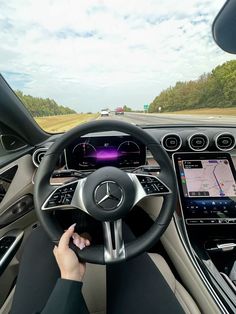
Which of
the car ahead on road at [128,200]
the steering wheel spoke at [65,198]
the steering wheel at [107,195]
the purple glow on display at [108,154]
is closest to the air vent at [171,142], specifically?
the car ahead on road at [128,200]

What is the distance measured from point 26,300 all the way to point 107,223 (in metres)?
0.44

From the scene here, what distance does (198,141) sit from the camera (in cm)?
260

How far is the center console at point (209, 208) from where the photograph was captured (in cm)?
153

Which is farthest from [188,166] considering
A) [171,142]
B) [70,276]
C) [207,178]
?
[70,276]

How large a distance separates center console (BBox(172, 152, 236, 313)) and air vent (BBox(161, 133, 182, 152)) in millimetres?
606

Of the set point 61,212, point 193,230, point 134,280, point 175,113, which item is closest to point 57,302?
point 134,280

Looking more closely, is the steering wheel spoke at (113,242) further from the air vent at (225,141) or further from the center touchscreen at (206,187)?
the air vent at (225,141)

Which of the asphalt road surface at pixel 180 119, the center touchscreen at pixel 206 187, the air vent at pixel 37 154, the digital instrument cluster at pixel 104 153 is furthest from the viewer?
the asphalt road surface at pixel 180 119

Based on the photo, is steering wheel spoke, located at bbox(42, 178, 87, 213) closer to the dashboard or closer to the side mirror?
the dashboard

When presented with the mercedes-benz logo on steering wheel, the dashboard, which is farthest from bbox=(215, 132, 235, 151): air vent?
the mercedes-benz logo on steering wheel

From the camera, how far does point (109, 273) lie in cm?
130

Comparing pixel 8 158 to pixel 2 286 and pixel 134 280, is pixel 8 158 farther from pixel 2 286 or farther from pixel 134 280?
pixel 134 280

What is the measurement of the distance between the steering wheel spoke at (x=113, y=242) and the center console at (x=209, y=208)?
46 centimetres

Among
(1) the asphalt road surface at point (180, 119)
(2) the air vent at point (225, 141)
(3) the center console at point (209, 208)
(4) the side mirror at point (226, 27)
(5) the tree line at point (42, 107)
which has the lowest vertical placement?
(3) the center console at point (209, 208)
